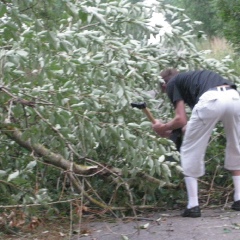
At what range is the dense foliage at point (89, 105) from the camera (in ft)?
20.9

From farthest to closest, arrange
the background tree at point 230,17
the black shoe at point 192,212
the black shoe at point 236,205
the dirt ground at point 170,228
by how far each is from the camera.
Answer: the background tree at point 230,17
the black shoe at point 236,205
the black shoe at point 192,212
the dirt ground at point 170,228

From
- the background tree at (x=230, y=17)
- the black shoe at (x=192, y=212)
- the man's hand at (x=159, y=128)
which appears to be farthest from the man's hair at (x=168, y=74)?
the background tree at (x=230, y=17)

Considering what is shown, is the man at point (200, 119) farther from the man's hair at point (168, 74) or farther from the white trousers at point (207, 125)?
the man's hair at point (168, 74)

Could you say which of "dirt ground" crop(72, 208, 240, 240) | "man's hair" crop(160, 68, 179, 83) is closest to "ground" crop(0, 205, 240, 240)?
"dirt ground" crop(72, 208, 240, 240)

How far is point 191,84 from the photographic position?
750 cm

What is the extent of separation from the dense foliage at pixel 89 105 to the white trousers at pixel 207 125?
17 cm

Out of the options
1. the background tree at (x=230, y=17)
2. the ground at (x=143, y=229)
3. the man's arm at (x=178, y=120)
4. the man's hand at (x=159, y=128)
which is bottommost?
the ground at (x=143, y=229)

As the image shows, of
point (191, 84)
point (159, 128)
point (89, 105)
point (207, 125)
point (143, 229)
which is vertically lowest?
point (143, 229)

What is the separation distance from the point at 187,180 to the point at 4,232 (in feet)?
6.28

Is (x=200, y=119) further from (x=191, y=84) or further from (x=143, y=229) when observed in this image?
(x=143, y=229)

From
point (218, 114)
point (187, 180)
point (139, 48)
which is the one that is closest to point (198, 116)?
point (218, 114)

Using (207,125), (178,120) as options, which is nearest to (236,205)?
(207,125)

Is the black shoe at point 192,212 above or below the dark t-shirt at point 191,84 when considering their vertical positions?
below

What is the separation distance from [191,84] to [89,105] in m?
1.09
